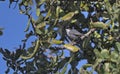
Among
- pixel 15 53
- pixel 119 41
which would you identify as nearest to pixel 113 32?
pixel 119 41

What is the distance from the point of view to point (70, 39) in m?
2.66

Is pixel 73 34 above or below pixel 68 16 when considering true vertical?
below

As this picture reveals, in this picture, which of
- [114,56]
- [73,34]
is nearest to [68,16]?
[73,34]

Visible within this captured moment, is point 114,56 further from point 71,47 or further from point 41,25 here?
point 41,25

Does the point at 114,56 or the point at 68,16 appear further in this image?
the point at 68,16

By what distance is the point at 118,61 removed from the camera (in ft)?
7.26

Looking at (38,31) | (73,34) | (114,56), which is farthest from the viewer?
(73,34)

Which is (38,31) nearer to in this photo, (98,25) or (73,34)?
(73,34)

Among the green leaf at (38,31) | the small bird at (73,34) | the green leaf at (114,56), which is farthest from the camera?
the small bird at (73,34)

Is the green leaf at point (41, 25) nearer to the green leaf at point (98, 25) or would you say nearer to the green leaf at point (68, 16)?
the green leaf at point (68, 16)

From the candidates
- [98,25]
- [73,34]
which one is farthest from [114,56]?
[73,34]

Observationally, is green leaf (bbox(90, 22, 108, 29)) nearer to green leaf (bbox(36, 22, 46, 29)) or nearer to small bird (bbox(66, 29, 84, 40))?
small bird (bbox(66, 29, 84, 40))

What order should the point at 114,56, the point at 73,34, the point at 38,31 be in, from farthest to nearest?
the point at 73,34 < the point at 38,31 < the point at 114,56

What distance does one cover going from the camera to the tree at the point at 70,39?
2.40m
